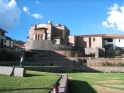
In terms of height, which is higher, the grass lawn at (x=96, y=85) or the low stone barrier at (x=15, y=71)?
the low stone barrier at (x=15, y=71)

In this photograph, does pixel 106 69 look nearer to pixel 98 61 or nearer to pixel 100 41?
pixel 98 61

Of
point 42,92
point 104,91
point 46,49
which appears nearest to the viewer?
point 42,92

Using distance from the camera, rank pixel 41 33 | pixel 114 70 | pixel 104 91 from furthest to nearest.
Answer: pixel 41 33 < pixel 114 70 < pixel 104 91

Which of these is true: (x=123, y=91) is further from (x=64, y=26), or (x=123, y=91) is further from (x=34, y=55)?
(x=64, y=26)

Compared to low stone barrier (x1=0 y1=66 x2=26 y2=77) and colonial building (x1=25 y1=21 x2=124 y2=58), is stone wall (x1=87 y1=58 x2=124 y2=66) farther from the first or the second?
low stone barrier (x1=0 y1=66 x2=26 y2=77)

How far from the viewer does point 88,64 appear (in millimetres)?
51656

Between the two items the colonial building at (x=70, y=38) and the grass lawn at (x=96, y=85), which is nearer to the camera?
the grass lawn at (x=96, y=85)

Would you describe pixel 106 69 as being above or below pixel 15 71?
below

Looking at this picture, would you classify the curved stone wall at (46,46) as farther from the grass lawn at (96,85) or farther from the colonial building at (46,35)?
the grass lawn at (96,85)

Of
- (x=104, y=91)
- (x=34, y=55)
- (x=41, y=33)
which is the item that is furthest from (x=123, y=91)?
(x=41, y=33)

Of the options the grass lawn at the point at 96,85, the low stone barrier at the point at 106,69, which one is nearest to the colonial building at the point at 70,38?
the low stone barrier at the point at 106,69

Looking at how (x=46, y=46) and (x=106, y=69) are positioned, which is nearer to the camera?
(x=106, y=69)

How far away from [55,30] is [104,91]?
200ft

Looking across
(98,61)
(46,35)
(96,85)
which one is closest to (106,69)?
(98,61)
